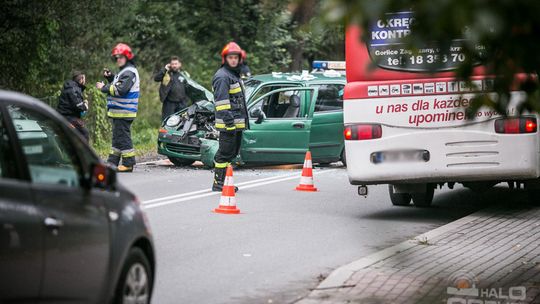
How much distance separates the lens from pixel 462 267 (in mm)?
8812

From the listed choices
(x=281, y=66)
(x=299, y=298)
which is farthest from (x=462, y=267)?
(x=281, y=66)

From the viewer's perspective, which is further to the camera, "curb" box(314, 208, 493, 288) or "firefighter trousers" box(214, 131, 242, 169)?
"firefighter trousers" box(214, 131, 242, 169)

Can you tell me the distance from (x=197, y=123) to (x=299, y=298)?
11.6 metres

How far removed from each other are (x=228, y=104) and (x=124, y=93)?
3.37 meters

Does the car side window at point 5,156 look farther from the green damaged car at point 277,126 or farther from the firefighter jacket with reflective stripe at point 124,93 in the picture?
the green damaged car at point 277,126

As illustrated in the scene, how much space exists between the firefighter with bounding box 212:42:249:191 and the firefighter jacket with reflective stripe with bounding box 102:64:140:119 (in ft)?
10.1

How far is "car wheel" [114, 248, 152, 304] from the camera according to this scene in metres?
5.95

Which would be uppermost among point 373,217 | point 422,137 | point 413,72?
point 413,72

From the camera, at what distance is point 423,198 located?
1382cm

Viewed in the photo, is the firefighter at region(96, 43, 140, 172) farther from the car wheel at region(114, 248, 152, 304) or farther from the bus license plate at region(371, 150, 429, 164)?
the car wheel at region(114, 248, 152, 304)

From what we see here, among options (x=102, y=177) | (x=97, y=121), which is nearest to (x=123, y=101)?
(x=97, y=121)

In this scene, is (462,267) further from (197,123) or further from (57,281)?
(197,123)

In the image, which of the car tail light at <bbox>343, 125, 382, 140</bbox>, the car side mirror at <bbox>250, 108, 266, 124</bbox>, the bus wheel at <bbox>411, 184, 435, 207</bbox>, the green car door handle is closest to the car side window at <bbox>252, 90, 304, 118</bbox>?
the car side mirror at <bbox>250, 108, 266, 124</bbox>

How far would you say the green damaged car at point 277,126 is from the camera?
1845 centimetres
